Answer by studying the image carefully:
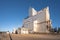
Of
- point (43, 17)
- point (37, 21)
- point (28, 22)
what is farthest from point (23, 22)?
point (43, 17)

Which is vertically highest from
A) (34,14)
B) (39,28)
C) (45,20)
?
(34,14)

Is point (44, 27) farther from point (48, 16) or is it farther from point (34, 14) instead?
point (34, 14)

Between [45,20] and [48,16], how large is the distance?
1307mm

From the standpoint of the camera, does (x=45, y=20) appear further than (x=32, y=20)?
No

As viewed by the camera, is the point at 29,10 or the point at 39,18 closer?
the point at 39,18

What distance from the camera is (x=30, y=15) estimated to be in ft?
114

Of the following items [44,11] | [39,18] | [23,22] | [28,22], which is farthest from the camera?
A: [23,22]

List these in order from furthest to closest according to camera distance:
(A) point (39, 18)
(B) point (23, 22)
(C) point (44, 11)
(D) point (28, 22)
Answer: (B) point (23, 22) < (D) point (28, 22) < (A) point (39, 18) < (C) point (44, 11)

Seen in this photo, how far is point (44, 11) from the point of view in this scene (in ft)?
95.2

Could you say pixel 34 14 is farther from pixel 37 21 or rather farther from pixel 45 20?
pixel 45 20

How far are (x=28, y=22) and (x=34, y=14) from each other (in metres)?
2.90

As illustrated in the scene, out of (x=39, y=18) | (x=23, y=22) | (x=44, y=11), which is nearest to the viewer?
(x=44, y=11)

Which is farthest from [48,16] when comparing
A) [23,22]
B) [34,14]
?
[23,22]

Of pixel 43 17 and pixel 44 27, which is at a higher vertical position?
pixel 43 17
